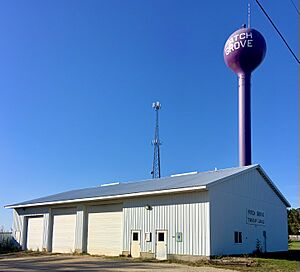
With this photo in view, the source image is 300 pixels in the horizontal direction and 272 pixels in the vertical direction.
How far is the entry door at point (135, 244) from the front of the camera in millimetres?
25600

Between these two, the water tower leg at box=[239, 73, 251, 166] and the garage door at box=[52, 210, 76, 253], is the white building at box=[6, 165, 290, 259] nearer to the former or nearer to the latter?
the garage door at box=[52, 210, 76, 253]

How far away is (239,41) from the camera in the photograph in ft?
125

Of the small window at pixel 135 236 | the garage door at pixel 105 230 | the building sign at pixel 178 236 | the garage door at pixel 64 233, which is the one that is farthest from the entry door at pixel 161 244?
the garage door at pixel 64 233

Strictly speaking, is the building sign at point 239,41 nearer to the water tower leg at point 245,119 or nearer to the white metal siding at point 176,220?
the water tower leg at point 245,119

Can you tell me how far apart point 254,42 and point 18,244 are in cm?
2723

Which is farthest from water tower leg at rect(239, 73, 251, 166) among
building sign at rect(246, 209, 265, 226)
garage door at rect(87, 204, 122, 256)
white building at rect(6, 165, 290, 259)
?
garage door at rect(87, 204, 122, 256)

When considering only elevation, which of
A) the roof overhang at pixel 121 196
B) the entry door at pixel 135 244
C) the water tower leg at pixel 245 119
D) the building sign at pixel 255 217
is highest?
the water tower leg at pixel 245 119

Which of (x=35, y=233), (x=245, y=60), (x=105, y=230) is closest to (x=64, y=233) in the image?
(x=35, y=233)

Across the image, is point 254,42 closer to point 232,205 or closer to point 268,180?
point 268,180

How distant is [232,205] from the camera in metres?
25.2

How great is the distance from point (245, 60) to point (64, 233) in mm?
21362

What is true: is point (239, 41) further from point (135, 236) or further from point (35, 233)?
point (35, 233)

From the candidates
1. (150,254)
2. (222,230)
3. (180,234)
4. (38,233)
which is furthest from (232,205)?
(38,233)

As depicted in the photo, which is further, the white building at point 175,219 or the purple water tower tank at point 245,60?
the purple water tower tank at point 245,60
